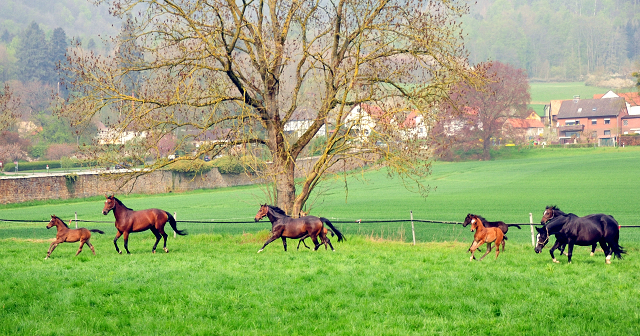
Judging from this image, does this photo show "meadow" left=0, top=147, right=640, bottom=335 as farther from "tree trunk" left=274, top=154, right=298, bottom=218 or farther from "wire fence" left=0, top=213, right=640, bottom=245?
"wire fence" left=0, top=213, right=640, bottom=245

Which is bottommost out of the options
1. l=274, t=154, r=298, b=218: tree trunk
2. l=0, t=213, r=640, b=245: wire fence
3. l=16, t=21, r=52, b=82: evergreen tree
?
l=0, t=213, r=640, b=245: wire fence

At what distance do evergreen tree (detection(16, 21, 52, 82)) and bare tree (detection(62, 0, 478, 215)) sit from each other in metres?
117

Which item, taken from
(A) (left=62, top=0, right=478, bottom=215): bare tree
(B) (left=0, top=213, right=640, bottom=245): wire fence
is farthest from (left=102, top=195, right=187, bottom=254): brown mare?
(B) (left=0, top=213, right=640, bottom=245): wire fence

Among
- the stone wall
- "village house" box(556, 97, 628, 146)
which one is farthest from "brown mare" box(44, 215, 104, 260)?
"village house" box(556, 97, 628, 146)

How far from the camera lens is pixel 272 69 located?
65.3 feet

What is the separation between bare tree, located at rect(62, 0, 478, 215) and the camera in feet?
60.4

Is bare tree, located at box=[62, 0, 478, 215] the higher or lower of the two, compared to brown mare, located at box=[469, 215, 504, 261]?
higher

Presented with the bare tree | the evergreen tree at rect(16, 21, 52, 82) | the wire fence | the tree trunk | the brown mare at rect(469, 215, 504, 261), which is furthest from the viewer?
the evergreen tree at rect(16, 21, 52, 82)

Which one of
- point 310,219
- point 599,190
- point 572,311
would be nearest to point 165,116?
point 310,219

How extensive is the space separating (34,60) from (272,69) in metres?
123

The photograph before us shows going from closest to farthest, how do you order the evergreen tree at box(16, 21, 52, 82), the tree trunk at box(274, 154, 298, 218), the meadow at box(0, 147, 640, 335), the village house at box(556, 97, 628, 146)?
the meadow at box(0, 147, 640, 335) < the tree trunk at box(274, 154, 298, 218) < the village house at box(556, 97, 628, 146) < the evergreen tree at box(16, 21, 52, 82)

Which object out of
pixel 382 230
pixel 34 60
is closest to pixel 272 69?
pixel 382 230

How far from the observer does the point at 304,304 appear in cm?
1033

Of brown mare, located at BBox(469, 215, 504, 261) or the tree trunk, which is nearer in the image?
A: brown mare, located at BBox(469, 215, 504, 261)
